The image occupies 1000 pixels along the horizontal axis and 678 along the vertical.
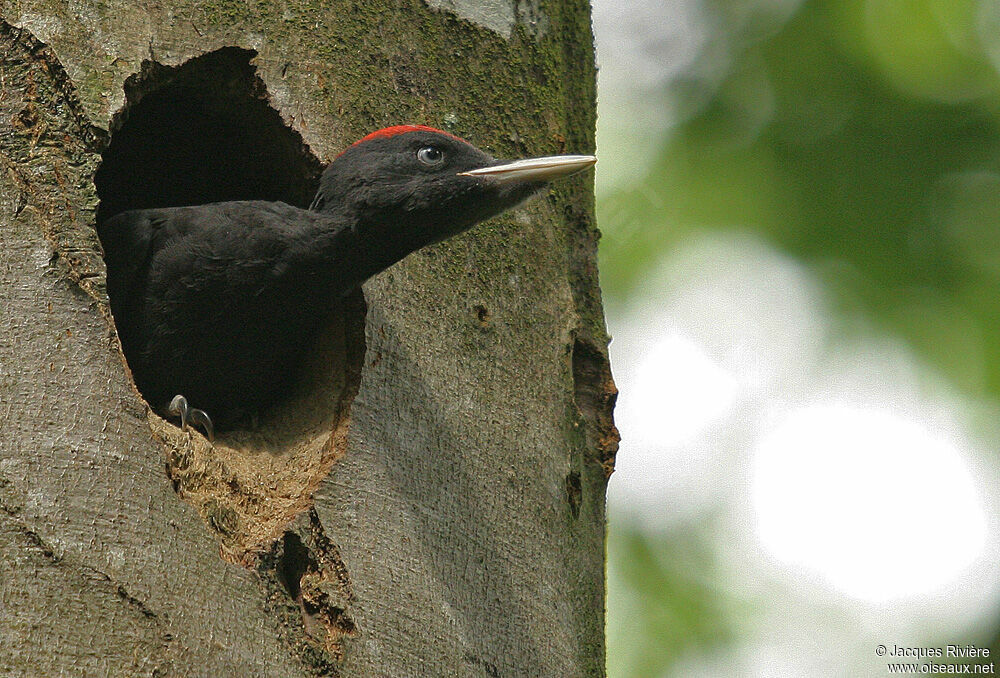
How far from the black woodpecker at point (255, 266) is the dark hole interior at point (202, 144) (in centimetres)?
17

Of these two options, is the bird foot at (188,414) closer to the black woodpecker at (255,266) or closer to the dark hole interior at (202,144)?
the black woodpecker at (255,266)

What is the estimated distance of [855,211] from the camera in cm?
563

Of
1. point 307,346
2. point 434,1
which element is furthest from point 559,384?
point 434,1

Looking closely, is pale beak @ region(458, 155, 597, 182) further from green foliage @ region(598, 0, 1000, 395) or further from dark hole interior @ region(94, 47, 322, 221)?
green foliage @ region(598, 0, 1000, 395)

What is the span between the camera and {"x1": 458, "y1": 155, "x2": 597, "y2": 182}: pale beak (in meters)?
3.19

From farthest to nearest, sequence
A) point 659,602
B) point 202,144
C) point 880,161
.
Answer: point 659,602
point 880,161
point 202,144

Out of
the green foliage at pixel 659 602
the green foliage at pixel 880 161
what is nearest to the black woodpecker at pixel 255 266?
the green foliage at pixel 880 161

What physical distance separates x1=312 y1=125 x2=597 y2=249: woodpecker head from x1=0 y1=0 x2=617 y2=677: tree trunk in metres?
0.06

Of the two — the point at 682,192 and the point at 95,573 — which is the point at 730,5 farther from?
the point at 95,573

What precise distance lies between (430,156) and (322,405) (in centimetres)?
79

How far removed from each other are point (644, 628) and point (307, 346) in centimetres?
436

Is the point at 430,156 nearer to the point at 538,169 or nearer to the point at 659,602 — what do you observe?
the point at 538,169

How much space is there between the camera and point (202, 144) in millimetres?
3928

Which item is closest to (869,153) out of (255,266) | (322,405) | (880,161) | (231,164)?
(880,161)
